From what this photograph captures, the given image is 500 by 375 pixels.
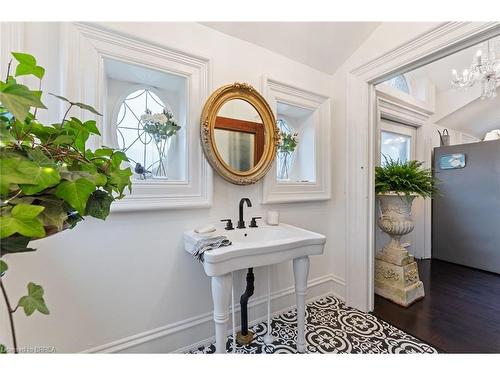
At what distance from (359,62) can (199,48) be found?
1272mm

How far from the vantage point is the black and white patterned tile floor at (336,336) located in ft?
4.52

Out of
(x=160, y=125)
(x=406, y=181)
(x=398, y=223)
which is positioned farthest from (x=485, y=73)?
(x=160, y=125)

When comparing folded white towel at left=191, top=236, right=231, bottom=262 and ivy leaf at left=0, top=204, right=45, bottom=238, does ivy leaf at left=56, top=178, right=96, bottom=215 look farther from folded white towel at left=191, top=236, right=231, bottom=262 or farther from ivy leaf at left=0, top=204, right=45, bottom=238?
folded white towel at left=191, top=236, right=231, bottom=262

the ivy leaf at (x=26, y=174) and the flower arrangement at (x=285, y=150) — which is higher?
the flower arrangement at (x=285, y=150)

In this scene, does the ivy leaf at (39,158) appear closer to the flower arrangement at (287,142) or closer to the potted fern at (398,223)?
the flower arrangement at (287,142)

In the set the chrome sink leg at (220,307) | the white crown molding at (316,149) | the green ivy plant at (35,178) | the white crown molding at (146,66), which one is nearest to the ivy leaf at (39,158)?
the green ivy plant at (35,178)

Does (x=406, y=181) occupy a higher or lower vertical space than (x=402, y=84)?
lower

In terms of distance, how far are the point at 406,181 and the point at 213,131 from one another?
5.53ft

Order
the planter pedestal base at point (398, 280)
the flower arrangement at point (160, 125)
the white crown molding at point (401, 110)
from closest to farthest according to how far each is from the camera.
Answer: the flower arrangement at point (160, 125) → the planter pedestal base at point (398, 280) → the white crown molding at point (401, 110)

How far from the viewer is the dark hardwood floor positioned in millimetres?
1444

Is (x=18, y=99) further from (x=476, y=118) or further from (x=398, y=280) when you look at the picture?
(x=476, y=118)

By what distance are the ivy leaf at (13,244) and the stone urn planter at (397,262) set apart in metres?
2.34

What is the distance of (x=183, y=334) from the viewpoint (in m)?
1.36
